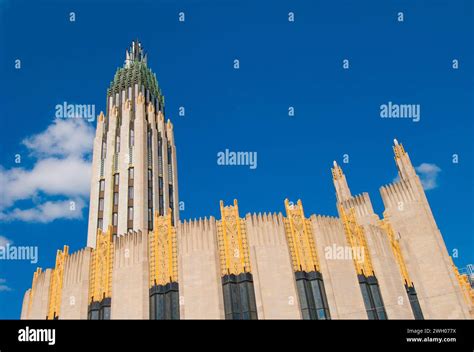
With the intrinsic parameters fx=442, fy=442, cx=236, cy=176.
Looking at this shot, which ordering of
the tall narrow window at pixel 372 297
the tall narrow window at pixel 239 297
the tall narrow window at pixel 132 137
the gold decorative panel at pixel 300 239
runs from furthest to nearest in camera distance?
the tall narrow window at pixel 132 137 → the gold decorative panel at pixel 300 239 → the tall narrow window at pixel 372 297 → the tall narrow window at pixel 239 297

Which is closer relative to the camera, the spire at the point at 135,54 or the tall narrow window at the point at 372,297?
the tall narrow window at the point at 372,297

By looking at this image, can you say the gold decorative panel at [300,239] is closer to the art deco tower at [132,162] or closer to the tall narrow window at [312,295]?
the tall narrow window at [312,295]

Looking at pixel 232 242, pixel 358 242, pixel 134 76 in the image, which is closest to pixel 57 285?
pixel 232 242

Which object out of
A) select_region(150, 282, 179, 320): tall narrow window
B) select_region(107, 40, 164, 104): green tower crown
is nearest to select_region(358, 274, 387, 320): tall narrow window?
select_region(150, 282, 179, 320): tall narrow window

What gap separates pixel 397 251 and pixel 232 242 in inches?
569

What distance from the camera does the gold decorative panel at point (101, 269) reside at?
31.9m

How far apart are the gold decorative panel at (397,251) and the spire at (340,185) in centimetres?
941

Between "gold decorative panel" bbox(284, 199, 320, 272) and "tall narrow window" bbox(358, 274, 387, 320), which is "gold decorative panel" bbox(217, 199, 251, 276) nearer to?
"gold decorative panel" bbox(284, 199, 320, 272)

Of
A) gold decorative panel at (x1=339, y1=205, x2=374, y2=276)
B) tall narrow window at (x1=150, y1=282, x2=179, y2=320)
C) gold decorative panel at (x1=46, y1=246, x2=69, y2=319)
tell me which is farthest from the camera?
gold decorative panel at (x1=46, y1=246, x2=69, y2=319)

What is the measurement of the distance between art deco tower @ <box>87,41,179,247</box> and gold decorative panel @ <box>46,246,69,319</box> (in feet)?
44.8

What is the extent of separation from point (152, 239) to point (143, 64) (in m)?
44.4

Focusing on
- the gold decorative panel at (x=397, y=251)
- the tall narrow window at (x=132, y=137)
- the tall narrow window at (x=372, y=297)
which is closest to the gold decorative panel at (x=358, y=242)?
the tall narrow window at (x=372, y=297)

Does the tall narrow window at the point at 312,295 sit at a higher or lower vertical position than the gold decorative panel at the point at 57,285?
lower

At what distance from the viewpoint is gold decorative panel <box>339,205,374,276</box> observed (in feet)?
107
